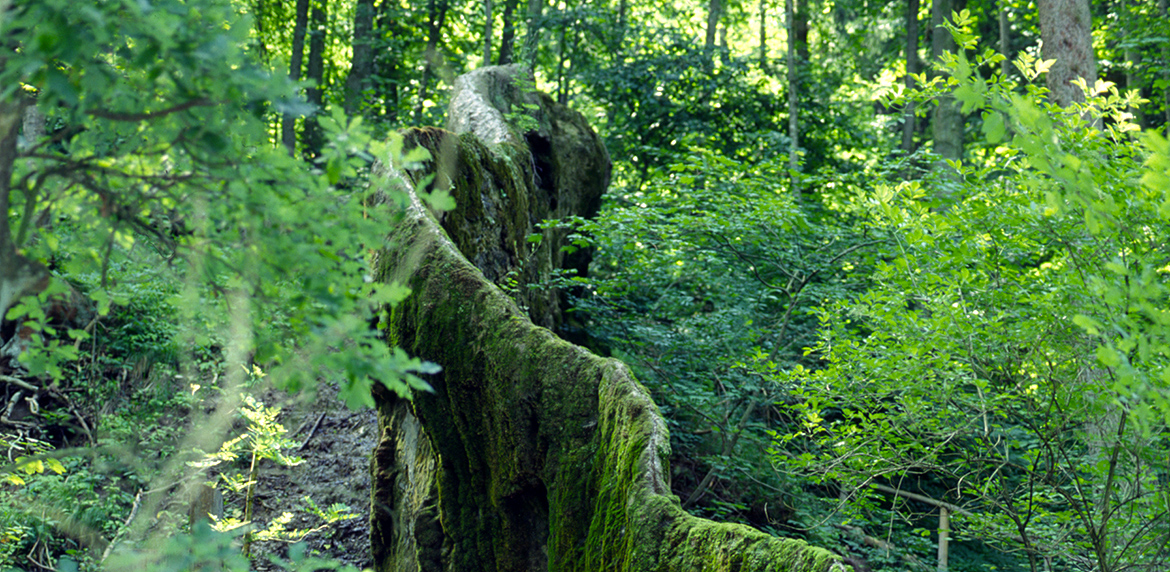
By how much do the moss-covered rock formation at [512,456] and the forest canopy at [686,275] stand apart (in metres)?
0.89

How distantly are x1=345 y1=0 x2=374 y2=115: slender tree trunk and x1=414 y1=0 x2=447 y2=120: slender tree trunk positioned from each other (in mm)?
1509

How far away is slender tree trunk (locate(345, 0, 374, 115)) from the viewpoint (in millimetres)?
13398

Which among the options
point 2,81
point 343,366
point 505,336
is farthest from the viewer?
point 505,336

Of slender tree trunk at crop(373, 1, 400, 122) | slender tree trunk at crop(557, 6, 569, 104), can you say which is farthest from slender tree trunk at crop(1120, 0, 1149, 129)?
slender tree trunk at crop(373, 1, 400, 122)

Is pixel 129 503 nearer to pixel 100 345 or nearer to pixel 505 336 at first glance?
pixel 100 345

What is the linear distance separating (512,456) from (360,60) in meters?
11.3

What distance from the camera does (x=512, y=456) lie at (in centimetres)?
462

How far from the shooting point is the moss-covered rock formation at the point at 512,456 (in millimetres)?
3568

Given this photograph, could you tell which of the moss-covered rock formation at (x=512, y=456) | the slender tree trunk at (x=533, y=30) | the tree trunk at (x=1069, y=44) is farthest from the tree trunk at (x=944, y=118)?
the moss-covered rock formation at (x=512, y=456)

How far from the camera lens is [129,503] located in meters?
7.55

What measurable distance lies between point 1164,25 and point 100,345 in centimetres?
1445

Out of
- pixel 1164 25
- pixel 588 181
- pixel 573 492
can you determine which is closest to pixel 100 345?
pixel 588 181

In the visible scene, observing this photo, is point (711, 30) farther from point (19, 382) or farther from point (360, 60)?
point (19, 382)

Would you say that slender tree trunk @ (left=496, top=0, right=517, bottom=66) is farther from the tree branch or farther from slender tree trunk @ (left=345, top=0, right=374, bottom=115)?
the tree branch
